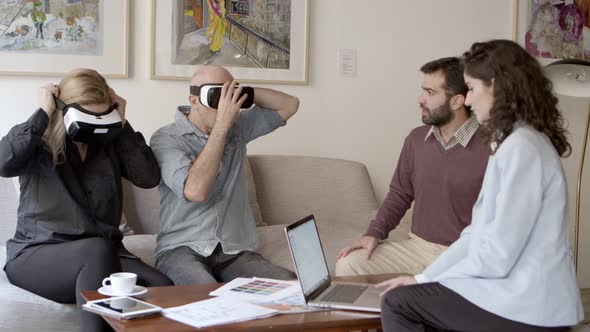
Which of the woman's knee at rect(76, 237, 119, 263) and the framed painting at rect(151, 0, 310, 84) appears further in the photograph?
the framed painting at rect(151, 0, 310, 84)

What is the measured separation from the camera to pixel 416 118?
13.6 ft

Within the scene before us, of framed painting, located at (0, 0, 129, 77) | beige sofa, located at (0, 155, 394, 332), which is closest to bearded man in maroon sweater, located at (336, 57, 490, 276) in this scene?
beige sofa, located at (0, 155, 394, 332)

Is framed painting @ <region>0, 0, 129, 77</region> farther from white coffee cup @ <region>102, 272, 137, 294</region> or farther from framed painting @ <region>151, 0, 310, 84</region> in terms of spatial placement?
white coffee cup @ <region>102, 272, 137, 294</region>

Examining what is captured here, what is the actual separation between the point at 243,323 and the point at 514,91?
87 centimetres

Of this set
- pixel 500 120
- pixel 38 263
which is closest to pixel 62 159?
pixel 38 263

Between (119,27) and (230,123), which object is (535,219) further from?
→ (119,27)

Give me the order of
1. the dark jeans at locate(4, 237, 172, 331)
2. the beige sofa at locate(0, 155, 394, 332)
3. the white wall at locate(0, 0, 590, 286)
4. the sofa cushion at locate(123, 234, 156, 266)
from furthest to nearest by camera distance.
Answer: the white wall at locate(0, 0, 590, 286) → the beige sofa at locate(0, 155, 394, 332) → the sofa cushion at locate(123, 234, 156, 266) → the dark jeans at locate(4, 237, 172, 331)

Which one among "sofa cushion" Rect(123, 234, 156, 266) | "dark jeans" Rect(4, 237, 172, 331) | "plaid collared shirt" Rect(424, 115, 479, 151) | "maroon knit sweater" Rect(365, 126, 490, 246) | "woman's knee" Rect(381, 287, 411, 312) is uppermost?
"plaid collared shirt" Rect(424, 115, 479, 151)

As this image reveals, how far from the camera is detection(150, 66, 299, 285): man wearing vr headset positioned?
2.66 meters

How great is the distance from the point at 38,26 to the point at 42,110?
955mm

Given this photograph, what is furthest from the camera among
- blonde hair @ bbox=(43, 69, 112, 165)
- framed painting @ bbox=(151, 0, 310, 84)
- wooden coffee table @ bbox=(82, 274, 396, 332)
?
framed painting @ bbox=(151, 0, 310, 84)

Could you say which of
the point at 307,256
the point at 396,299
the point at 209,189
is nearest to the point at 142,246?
the point at 209,189

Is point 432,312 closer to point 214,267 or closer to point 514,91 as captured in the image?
point 514,91

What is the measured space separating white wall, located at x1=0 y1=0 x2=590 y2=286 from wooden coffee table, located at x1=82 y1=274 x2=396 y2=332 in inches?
65.1
